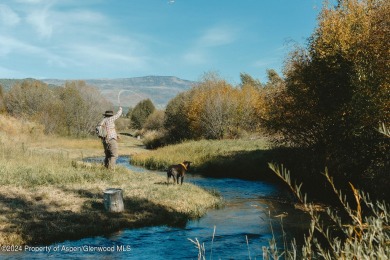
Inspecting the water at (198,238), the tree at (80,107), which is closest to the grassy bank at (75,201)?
the water at (198,238)

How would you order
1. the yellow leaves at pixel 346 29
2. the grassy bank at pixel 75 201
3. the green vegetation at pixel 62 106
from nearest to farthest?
the grassy bank at pixel 75 201, the yellow leaves at pixel 346 29, the green vegetation at pixel 62 106

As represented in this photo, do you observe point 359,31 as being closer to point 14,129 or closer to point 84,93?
point 14,129

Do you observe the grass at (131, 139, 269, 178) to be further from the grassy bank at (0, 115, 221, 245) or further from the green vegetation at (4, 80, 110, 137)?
the green vegetation at (4, 80, 110, 137)

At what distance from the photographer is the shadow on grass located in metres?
11.0

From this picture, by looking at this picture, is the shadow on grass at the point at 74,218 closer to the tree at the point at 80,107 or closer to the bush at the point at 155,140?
the bush at the point at 155,140

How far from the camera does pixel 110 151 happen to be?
1877 centimetres

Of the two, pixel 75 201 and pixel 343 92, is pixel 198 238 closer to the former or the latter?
pixel 75 201

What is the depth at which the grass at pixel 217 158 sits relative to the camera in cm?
2859

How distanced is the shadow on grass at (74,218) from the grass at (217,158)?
47.7 feet

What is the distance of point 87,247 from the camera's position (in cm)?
1038

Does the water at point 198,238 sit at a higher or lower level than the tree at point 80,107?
lower

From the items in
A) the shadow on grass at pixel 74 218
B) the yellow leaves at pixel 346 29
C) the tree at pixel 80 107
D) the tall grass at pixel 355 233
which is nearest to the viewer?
the tall grass at pixel 355 233

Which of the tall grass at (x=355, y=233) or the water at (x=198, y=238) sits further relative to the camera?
the water at (x=198, y=238)

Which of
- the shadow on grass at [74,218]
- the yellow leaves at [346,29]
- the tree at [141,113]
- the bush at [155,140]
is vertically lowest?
the shadow on grass at [74,218]
